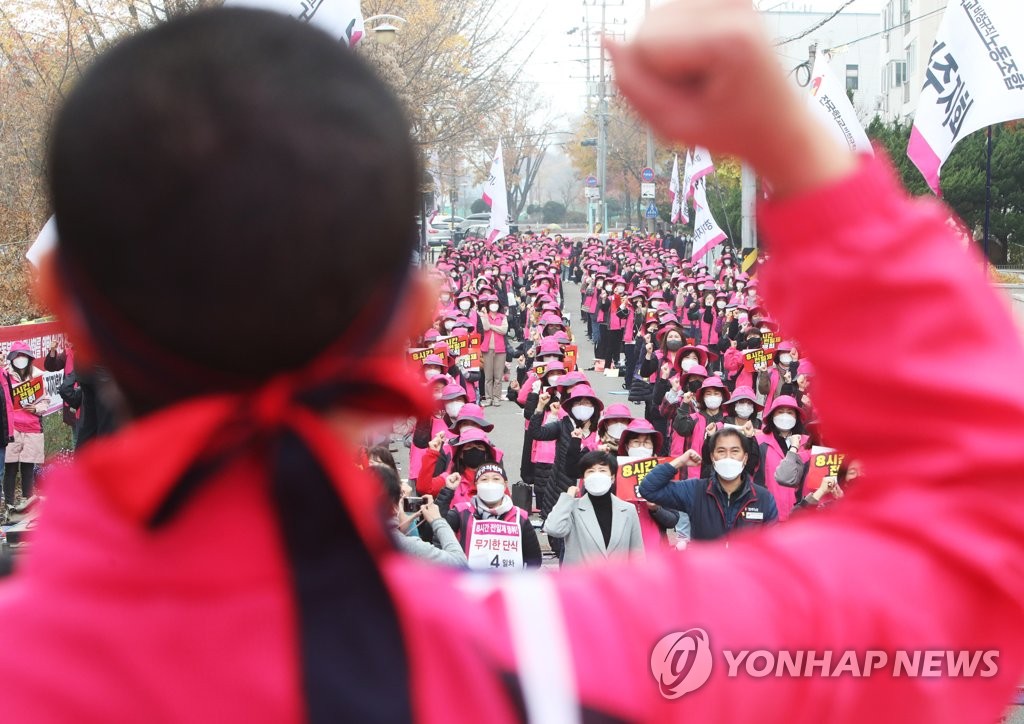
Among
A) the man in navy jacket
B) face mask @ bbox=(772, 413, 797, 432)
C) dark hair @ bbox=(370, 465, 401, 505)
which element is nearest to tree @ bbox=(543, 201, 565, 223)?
face mask @ bbox=(772, 413, 797, 432)

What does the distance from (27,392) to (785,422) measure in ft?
24.2

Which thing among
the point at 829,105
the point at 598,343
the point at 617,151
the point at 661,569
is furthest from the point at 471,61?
the point at 617,151

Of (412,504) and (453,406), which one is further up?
(453,406)

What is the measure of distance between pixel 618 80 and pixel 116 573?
0.48 meters

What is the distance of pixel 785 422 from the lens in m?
10.7

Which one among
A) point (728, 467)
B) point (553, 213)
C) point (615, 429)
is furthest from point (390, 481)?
point (553, 213)

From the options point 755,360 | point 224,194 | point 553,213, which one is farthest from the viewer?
point 553,213

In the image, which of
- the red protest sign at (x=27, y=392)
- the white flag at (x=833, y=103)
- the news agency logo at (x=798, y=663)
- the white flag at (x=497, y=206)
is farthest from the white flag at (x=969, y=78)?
the white flag at (x=497, y=206)

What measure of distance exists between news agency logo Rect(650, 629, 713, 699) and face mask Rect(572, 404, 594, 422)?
10.6m

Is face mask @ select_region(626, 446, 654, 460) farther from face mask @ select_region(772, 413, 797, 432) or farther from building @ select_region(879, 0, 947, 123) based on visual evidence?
building @ select_region(879, 0, 947, 123)

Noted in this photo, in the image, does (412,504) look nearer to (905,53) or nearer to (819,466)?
(819,466)

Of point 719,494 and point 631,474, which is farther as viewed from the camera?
point 631,474

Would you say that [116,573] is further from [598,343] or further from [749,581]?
[598,343]

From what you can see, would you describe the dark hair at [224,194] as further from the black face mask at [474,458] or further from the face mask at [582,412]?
the face mask at [582,412]
